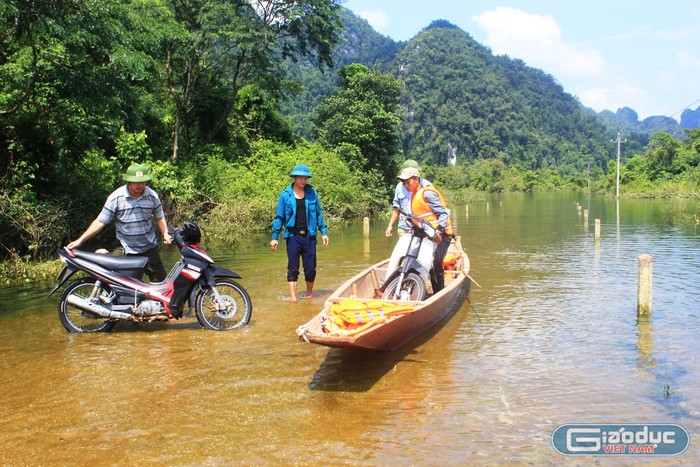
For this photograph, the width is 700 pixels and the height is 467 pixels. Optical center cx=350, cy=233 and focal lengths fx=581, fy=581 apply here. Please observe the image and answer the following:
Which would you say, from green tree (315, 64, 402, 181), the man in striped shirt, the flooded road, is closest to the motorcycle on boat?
the flooded road

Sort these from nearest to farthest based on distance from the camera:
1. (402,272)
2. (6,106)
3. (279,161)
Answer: (402,272), (6,106), (279,161)

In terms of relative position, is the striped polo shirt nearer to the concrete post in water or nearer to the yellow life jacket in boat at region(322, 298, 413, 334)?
the yellow life jacket in boat at region(322, 298, 413, 334)

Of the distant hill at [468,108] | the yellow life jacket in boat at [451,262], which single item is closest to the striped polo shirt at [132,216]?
the yellow life jacket in boat at [451,262]

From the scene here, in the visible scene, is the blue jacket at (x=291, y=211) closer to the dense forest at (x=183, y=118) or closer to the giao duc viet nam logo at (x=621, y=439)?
the giao duc viet nam logo at (x=621, y=439)

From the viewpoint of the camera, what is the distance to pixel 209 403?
4848mm

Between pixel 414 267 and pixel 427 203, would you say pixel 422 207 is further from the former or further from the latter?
pixel 414 267

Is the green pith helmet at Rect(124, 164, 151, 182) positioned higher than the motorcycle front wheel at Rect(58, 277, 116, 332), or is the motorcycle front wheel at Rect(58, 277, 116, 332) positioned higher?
the green pith helmet at Rect(124, 164, 151, 182)

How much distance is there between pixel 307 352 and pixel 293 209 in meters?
2.33

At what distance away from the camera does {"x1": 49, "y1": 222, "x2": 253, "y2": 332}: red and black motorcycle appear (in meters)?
6.67

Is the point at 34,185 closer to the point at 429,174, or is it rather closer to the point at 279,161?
the point at 279,161

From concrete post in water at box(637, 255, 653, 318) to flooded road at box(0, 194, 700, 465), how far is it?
0.22 meters

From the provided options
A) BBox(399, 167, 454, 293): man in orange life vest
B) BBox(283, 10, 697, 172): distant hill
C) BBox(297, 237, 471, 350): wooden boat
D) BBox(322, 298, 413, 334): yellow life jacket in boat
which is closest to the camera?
BBox(297, 237, 471, 350): wooden boat

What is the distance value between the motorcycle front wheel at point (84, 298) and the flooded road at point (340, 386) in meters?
0.17

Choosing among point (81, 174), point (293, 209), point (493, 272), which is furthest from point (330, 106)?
point (293, 209)
